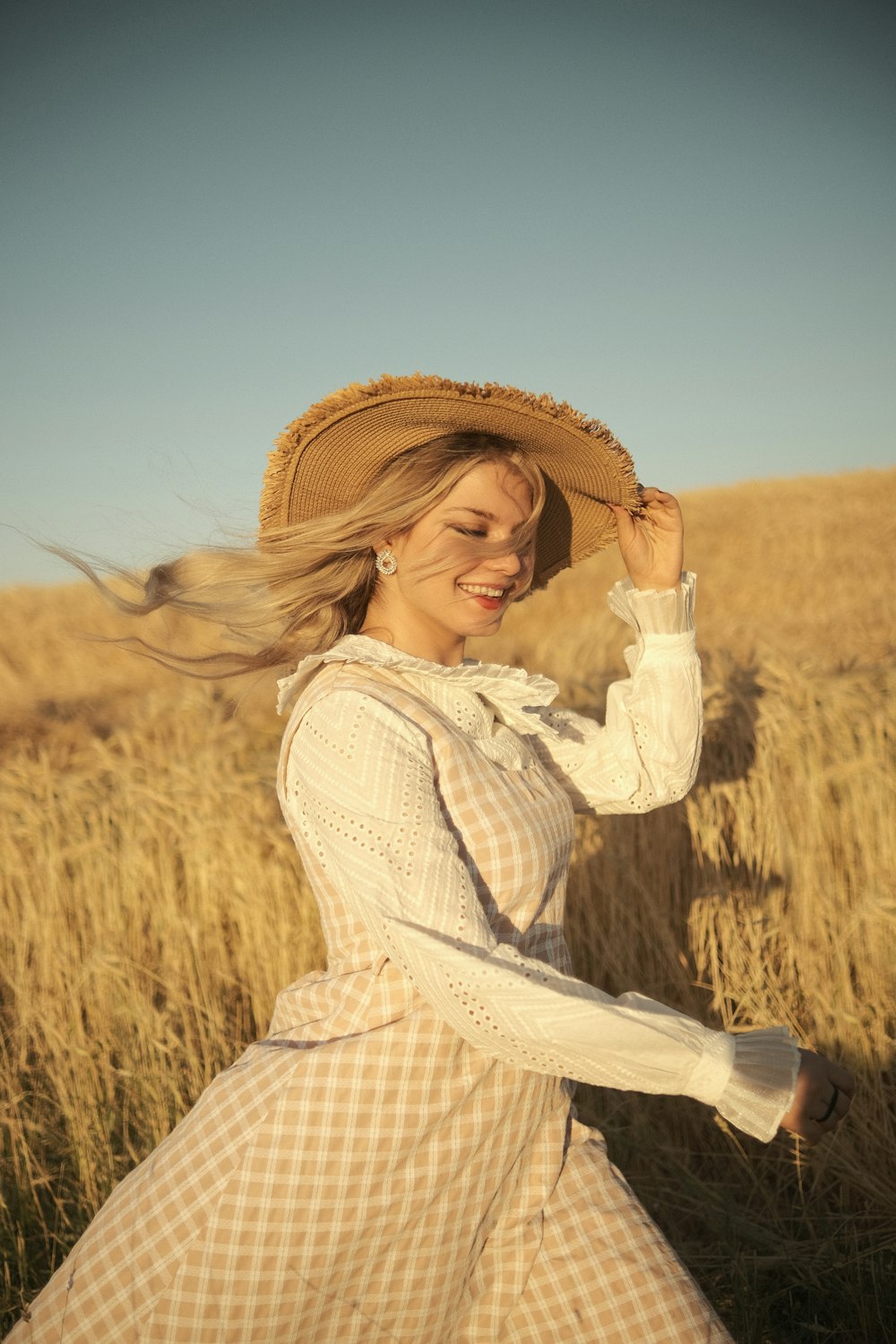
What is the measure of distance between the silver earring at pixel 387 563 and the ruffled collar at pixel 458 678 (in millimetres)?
188

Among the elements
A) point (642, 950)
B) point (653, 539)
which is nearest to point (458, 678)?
point (653, 539)

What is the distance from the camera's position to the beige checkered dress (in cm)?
125

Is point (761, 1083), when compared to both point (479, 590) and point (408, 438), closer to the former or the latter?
point (479, 590)

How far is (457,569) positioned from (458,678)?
0.78ft

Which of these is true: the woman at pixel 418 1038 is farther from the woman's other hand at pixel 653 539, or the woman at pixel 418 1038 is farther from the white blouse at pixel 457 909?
the woman's other hand at pixel 653 539

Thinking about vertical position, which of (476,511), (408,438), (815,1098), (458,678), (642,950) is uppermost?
(408,438)

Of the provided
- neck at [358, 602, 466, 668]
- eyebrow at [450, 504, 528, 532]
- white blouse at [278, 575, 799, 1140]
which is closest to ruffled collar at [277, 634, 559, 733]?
white blouse at [278, 575, 799, 1140]

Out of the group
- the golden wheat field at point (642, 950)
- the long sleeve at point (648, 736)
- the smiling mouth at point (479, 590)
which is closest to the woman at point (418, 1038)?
the smiling mouth at point (479, 590)

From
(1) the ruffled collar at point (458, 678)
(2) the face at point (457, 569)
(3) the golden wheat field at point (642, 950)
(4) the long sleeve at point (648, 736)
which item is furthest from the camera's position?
(3) the golden wheat field at point (642, 950)

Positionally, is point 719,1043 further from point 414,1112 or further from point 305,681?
point 305,681

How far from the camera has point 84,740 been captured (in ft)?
18.3

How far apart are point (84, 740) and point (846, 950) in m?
4.27

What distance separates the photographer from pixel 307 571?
1909mm

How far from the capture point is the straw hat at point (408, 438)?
1.74 meters
